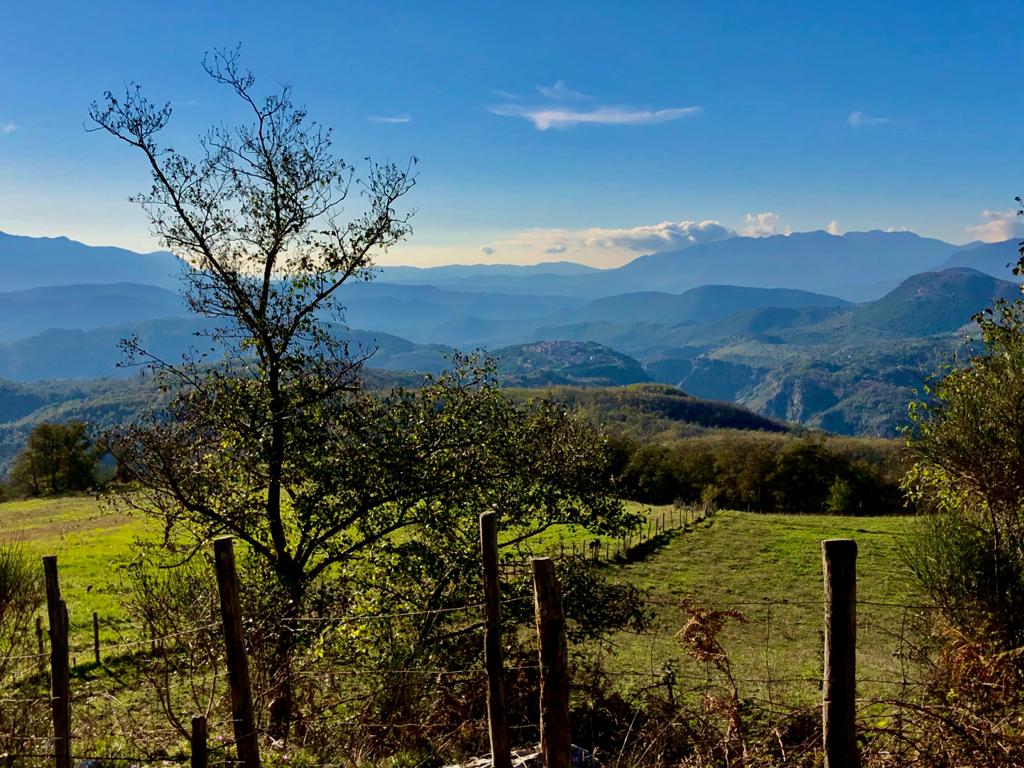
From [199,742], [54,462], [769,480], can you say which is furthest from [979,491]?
[54,462]

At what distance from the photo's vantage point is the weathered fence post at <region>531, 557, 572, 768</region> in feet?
17.2

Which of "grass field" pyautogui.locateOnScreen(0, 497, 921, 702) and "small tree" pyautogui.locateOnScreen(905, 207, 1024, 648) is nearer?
"small tree" pyautogui.locateOnScreen(905, 207, 1024, 648)

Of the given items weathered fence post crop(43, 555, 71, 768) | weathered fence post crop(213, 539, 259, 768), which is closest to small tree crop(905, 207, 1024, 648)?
weathered fence post crop(213, 539, 259, 768)

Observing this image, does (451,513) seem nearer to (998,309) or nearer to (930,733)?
(930,733)

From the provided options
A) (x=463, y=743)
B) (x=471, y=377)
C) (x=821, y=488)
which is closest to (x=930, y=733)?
(x=463, y=743)

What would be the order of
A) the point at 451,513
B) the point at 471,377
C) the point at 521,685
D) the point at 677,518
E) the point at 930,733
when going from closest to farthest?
the point at 930,733 < the point at 521,685 < the point at 451,513 < the point at 471,377 < the point at 677,518

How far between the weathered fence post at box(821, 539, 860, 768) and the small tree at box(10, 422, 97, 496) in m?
80.0

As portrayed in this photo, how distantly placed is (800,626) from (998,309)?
1369 cm

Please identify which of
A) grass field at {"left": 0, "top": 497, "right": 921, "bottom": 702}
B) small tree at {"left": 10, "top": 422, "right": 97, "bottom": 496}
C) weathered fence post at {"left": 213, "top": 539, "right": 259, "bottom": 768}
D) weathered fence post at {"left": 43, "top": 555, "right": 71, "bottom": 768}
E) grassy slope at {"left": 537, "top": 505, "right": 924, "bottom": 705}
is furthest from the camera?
small tree at {"left": 10, "top": 422, "right": 97, "bottom": 496}

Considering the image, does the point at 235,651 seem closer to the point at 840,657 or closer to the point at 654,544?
Result: the point at 840,657

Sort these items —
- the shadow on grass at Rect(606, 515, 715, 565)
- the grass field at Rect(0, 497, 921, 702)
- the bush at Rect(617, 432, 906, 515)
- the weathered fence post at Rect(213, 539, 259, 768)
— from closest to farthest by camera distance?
the weathered fence post at Rect(213, 539, 259, 768) → the grass field at Rect(0, 497, 921, 702) → the shadow on grass at Rect(606, 515, 715, 565) → the bush at Rect(617, 432, 906, 515)

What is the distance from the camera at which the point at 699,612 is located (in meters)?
7.70

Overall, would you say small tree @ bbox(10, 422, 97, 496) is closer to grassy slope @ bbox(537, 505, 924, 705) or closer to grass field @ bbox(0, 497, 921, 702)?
grass field @ bbox(0, 497, 921, 702)

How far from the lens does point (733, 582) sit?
3125cm
